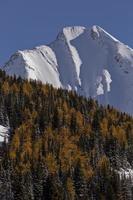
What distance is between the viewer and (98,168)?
647 feet

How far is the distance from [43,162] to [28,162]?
427cm

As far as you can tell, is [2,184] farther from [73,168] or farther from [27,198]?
[73,168]

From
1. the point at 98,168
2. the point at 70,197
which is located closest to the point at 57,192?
the point at 70,197

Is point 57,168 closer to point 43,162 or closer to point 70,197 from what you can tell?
point 43,162

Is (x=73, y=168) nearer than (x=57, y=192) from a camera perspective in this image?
No

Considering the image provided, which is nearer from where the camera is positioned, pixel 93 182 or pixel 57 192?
pixel 57 192

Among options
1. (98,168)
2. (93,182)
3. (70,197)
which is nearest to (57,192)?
(70,197)

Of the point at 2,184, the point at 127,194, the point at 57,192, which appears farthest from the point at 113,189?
the point at 2,184

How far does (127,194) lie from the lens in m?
181

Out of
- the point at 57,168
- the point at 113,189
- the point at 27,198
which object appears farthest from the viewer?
the point at 57,168

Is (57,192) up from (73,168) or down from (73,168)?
down

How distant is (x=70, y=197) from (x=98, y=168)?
25363 mm

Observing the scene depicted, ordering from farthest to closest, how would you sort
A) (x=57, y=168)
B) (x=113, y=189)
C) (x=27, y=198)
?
1. (x=57, y=168)
2. (x=113, y=189)
3. (x=27, y=198)

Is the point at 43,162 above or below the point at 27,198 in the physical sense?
above
